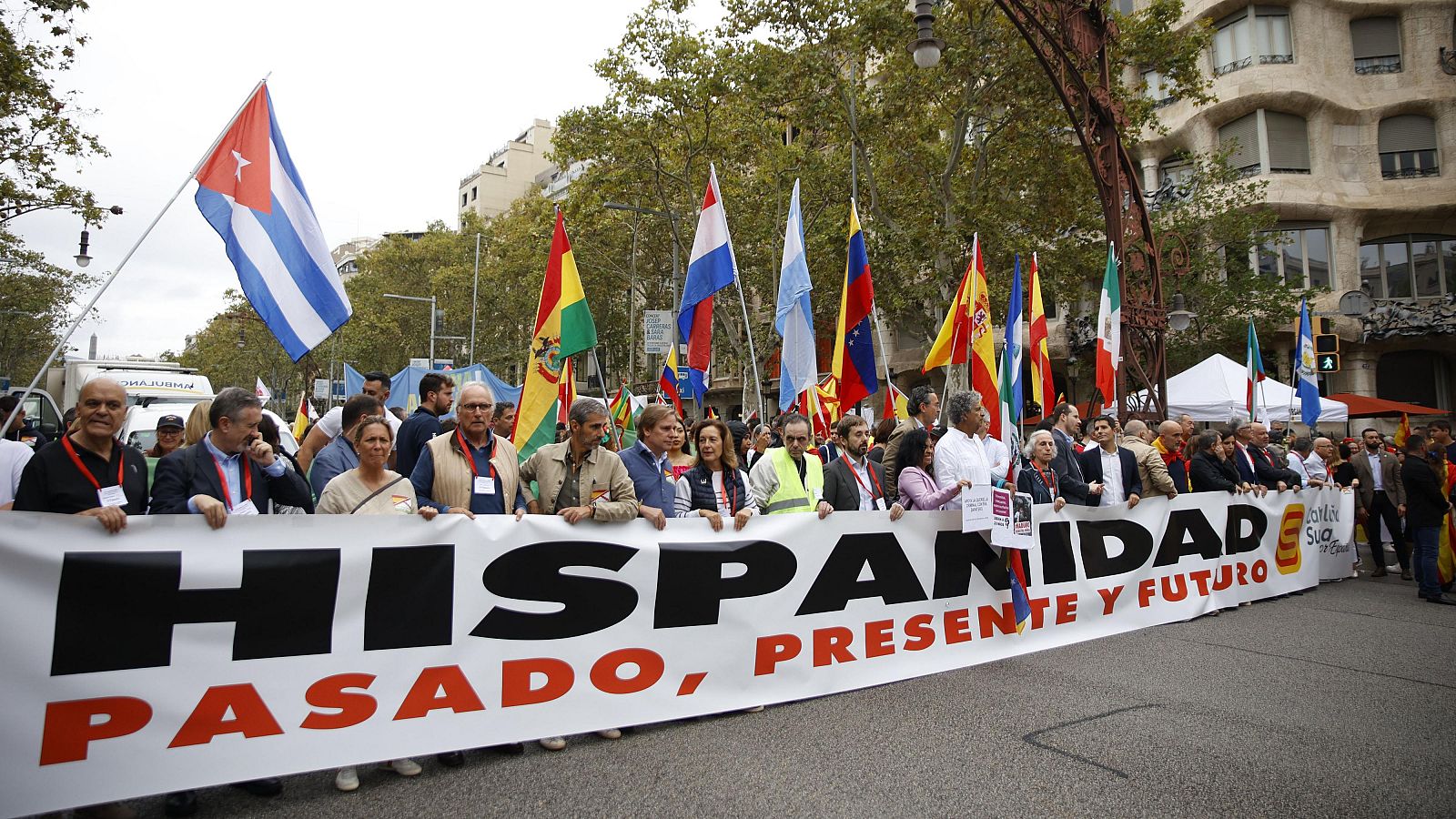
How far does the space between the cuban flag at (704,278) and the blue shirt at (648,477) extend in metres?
2.32

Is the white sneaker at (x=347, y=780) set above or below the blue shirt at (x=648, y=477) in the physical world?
below

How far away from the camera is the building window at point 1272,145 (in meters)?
27.4

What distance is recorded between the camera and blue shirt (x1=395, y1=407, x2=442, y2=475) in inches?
232

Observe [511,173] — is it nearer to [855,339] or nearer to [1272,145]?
[1272,145]

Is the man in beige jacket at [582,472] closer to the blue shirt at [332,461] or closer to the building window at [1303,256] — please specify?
the blue shirt at [332,461]

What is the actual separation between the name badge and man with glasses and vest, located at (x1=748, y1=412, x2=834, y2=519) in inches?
127

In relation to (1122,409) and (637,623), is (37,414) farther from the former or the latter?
(1122,409)

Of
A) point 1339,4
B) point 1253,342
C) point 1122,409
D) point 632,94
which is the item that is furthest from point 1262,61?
point 1122,409

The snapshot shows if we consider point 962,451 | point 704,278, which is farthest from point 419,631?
point 704,278

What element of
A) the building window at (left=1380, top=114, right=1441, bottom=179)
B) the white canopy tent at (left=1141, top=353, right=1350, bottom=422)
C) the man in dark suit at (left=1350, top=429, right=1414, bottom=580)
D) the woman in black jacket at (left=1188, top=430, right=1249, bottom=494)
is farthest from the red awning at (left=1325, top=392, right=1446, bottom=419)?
the woman in black jacket at (left=1188, top=430, right=1249, bottom=494)

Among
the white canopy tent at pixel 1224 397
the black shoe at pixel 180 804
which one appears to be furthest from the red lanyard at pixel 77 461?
the white canopy tent at pixel 1224 397

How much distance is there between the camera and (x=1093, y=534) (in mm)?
6422

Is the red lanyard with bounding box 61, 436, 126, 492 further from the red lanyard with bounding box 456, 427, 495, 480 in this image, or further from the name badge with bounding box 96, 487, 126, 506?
the red lanyard with bounding box 456, 427, 495, 480

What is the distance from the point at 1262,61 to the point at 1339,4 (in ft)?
9.30
